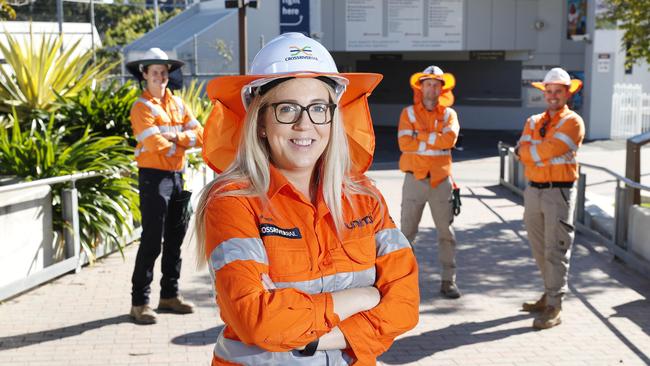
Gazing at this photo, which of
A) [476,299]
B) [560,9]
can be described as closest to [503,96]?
[560,9]

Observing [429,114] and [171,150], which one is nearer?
[171,150]

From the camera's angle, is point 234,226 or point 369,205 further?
point 369,205

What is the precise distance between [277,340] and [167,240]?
4502 millimetres

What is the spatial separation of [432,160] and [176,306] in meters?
2.61

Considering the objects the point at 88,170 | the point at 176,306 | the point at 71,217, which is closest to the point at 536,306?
the point at 176,306

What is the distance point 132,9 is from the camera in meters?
60.9

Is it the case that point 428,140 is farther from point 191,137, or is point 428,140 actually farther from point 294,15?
point 294,15

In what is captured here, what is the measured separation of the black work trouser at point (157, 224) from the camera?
675 cm

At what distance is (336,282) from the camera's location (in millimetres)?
2738

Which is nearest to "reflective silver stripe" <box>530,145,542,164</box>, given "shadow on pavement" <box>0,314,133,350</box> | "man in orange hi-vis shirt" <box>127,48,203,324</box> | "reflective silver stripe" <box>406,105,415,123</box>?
"reflective silver stripe" <box>406,105,415,123</box>

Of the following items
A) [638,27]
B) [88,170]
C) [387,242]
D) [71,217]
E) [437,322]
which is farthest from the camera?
[638,27]

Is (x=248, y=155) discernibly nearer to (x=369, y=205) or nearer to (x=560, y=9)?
(x=369, y=205)

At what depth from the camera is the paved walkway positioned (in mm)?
6102

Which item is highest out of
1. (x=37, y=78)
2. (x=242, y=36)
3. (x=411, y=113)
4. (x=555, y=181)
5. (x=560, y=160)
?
(x=242, y=36)
